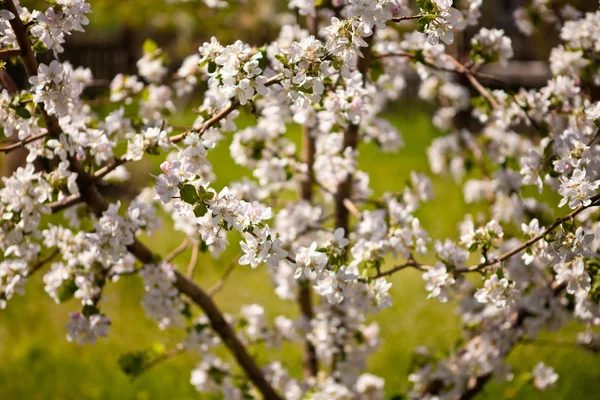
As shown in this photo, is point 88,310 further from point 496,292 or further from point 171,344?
point 171,344

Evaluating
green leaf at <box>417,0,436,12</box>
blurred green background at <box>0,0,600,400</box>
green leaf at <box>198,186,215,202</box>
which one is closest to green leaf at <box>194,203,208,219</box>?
green leaf at <box>198,186,215,202</box>

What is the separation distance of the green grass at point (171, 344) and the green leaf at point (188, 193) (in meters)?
1.25

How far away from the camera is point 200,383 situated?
2.90 metres

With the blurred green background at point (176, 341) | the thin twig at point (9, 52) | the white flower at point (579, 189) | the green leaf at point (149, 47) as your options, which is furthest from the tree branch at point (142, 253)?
the white flower at point (579, 189)

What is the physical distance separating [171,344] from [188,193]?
2.81 m

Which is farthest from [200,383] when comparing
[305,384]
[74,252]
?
[74,252]

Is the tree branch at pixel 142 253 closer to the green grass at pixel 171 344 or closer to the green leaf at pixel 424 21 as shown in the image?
the green grass at pixel 171 344

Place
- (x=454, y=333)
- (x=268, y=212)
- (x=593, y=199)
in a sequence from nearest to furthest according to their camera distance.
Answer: (x=268, y=212) < (x=593, y=199) < (x=454, y=333)

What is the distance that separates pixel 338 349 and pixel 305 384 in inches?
12.6

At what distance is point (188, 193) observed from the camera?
1.66m

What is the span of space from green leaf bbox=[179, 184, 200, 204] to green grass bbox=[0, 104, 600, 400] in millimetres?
1254

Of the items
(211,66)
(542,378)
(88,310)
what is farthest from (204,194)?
(542,378)

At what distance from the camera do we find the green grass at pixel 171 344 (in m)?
3.60

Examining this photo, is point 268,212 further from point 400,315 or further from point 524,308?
point 400,315
